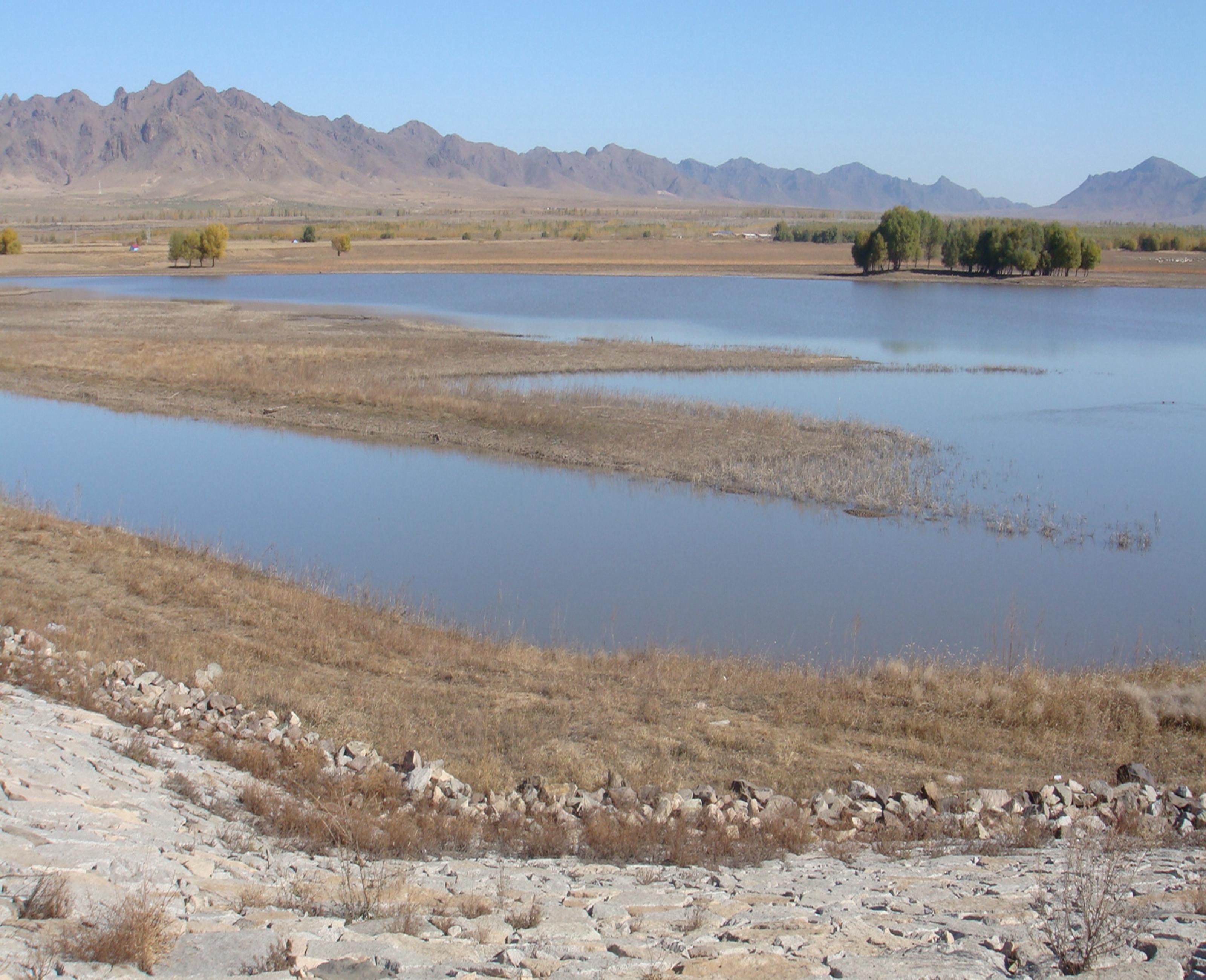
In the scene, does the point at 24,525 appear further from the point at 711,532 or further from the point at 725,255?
the point at 725,255

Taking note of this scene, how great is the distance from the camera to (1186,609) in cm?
1335

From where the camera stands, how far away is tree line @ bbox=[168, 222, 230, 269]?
7206cm

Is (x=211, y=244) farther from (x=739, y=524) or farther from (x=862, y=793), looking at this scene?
(x=862, y=793)

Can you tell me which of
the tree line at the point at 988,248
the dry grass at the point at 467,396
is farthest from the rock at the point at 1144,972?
the tree line at the point at 988,248

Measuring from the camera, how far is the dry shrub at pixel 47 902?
429cm

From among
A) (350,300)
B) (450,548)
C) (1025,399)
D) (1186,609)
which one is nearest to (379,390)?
(450,548)

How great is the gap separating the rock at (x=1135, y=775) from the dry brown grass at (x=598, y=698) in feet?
0.68

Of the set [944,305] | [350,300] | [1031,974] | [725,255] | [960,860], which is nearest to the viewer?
[1031,974]

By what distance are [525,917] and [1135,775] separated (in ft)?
16.3

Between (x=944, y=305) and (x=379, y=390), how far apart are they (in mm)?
38268

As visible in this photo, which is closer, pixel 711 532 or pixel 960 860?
pixel 960 860

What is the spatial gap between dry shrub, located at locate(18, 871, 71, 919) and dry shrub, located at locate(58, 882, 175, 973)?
0.15m

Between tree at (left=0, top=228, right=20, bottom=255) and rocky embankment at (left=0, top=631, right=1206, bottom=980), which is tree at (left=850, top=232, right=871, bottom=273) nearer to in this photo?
tree at (left=0, top=228, right=20, bottom=255)

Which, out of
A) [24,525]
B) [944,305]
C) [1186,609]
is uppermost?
[944,305]
